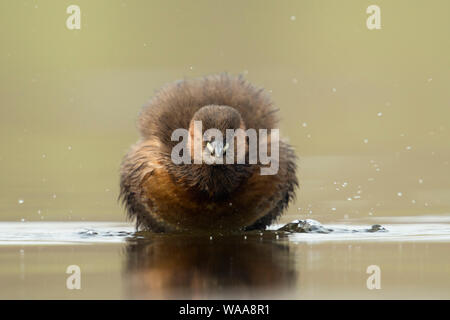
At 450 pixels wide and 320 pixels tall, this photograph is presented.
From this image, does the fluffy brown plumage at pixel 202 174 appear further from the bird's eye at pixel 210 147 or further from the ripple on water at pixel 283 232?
the ripple on water at pixel 283 232

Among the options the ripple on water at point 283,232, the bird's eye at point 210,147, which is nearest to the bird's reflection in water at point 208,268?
the ripple on water at point 283,232

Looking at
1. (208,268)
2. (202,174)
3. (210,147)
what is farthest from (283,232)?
(208,268)

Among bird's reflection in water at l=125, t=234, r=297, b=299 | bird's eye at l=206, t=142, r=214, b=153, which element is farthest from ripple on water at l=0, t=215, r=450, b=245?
bird's eye at l=206, t=142, r=214, b=153

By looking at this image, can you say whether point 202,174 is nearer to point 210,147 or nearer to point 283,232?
point 210,147

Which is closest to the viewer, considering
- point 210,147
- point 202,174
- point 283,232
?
point 210,147

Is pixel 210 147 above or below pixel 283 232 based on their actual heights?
above

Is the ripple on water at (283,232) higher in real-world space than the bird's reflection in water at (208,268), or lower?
higher

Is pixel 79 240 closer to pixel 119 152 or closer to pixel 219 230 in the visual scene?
pixel 219 230
